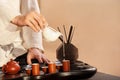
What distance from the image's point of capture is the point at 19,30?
1.33m

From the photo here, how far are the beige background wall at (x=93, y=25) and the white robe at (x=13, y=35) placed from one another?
0.64 m

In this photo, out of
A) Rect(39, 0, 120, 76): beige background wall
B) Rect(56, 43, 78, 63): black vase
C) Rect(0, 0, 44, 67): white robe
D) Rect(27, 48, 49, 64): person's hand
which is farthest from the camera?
Rect(39, 0, 120, 76): beige background wall

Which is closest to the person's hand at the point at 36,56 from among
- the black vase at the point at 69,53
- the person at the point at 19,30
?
the person at the point at 19,30

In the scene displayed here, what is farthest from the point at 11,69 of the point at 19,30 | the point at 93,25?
the point at 93,25

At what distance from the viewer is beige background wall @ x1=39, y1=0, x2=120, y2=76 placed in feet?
6.30

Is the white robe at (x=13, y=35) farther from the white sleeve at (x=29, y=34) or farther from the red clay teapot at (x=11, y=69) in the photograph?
the red clay teapot at (x=11, y=69)

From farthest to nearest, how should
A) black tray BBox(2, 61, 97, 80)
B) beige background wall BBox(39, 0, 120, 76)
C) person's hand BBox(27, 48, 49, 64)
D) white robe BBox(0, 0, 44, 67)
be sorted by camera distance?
beige background wall BBox(39, 0, 120, 76), person's hand BBox(27, 48, 49, 64), white robe BBox(0, 0, 44, 67), black tray BBox(2, 61, 97, 80)

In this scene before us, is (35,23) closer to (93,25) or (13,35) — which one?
(13,35)

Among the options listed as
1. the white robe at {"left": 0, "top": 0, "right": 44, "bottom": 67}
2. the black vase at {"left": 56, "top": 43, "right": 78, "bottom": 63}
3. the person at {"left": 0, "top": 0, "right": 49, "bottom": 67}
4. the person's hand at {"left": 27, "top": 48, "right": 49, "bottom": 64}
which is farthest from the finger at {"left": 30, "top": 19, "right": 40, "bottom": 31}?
the black vase at {"left": 56, "top": 43, "right": 78, "bottom": 63}

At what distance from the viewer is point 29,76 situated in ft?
3.15

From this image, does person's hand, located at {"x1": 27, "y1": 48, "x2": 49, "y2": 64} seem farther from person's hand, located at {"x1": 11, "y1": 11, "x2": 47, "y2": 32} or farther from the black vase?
person's hand, located at {"x1": 11, "y1": 11, "x2": 47, "y2": 32}

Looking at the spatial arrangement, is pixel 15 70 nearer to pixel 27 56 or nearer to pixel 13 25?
pixel 13 25

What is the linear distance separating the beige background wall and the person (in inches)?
25.3

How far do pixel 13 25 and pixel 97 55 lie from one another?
103 cm
